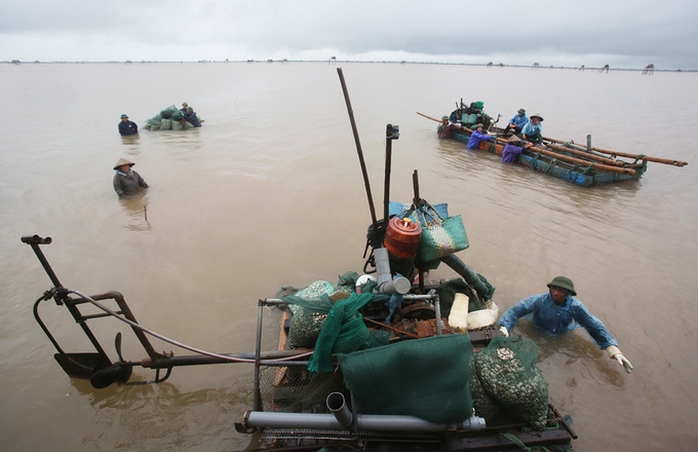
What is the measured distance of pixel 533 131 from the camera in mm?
12141

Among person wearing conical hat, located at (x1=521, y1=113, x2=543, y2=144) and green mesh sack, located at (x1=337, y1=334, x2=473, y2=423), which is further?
person wearing conical hat, located at (x1=521, y1=113, x2=543, y2=144)

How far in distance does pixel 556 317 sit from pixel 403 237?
8.99 ft

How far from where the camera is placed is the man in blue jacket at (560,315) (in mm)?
3795

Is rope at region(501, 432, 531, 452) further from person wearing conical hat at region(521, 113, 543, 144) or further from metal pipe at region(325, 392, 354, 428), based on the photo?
person wearing conical hat at region(521, 113, 543, 144)

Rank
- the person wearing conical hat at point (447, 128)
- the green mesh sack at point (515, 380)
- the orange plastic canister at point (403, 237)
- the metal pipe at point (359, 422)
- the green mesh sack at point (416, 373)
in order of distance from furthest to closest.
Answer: the person wearing conical hat at point (447, 128) < the orange plastic canister at point (403, 237) < the green mesh sack at point (515, 380) < the green mesh sack at point (416, 373) < the metal pipe at point (359, 422)

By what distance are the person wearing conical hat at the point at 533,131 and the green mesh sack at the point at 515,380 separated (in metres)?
11.7

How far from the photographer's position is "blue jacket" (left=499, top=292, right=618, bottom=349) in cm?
386

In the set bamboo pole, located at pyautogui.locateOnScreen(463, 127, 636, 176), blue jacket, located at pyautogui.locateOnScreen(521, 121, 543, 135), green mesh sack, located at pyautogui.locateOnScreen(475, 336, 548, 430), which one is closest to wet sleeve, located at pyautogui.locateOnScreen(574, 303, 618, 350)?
green mesh sack, located at pyautogui.locateOnScreen(475, 336, 548, 430)

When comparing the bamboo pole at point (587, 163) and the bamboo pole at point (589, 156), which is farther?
the bamboo pole at point (589, 156)

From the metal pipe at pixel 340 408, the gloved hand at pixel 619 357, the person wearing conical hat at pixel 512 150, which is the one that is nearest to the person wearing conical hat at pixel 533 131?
the person wearing conical hat at pixel 512 150

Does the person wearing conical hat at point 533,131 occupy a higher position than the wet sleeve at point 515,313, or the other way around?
the person wearing conical hat at point 533,131

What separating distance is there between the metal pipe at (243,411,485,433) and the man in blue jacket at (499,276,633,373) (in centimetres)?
180

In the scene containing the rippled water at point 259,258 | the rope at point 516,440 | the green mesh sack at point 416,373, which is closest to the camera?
the green mesh sack at point 416,373

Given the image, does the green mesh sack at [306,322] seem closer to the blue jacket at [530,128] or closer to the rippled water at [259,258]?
the rippled water at [259,258]
